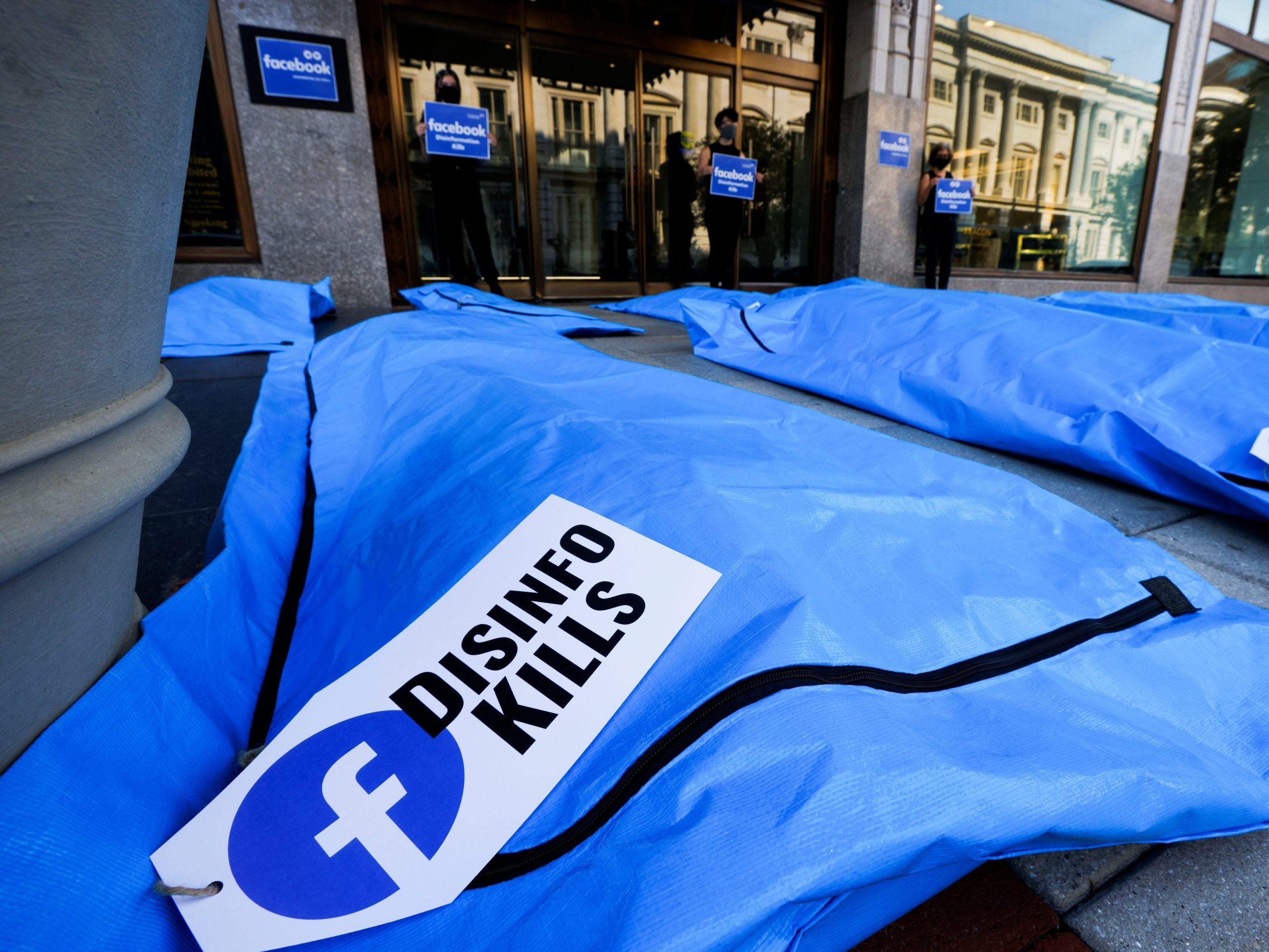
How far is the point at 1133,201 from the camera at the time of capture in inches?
303

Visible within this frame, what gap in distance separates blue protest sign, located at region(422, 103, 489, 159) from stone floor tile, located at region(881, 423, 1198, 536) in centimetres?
380

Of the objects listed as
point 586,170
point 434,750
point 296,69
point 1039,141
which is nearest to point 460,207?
point 296,69

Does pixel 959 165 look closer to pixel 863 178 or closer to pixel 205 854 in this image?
pixel 863 178

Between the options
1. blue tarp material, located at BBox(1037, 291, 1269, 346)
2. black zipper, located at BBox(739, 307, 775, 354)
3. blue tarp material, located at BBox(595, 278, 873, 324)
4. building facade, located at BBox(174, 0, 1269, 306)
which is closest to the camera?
blue tarp material, located at BBox(1037, 291, 1269, 346)

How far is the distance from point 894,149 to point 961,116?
1.14 meters

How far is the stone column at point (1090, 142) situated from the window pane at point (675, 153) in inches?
185

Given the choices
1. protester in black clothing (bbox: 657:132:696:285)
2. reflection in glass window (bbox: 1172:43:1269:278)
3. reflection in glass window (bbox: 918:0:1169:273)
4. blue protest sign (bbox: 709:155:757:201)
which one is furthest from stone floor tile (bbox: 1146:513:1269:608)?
reflection in glass window (bbox: 1172:43:1269:278)

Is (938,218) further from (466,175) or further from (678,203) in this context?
(466,175)

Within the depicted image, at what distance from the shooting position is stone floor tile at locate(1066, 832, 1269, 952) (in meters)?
0.53

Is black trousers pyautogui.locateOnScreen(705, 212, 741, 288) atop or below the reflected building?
below

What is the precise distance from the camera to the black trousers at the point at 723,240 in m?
5.10

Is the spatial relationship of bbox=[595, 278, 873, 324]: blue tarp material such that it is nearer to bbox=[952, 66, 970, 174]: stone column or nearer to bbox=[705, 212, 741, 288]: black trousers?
bbox=[705, 212, 741, 288]: black trousers

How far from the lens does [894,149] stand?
19.4 ft

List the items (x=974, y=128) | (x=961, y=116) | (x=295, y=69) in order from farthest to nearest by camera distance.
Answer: (x=974, y=128)
(x=961, y=116)
(x=295, y=69)
